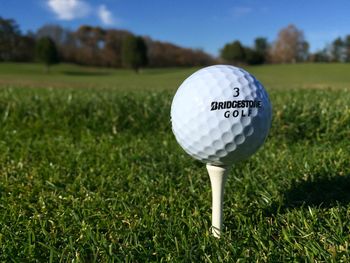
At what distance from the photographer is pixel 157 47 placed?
7106cm

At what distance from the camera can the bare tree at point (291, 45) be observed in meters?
77.8

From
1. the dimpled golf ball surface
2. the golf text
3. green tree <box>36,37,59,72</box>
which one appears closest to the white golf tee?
the dimpled golf ball surface

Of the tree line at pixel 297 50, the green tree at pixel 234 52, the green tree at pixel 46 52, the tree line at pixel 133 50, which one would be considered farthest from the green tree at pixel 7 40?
the tree line at pixel 297 50

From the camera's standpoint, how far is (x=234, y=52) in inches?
2640

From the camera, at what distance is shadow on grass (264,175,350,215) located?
228 cm

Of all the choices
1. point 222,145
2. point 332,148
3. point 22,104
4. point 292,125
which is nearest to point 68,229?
point 222,145

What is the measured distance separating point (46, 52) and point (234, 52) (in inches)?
1311

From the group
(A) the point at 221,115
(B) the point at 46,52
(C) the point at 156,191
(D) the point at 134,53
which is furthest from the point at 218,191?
(D) the point at 134,53

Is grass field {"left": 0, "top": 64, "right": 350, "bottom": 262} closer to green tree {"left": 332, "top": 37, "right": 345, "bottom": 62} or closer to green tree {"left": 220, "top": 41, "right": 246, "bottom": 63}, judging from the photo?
green tree {"left": 220, "top": 41, "right": 246, "bottom": 63}

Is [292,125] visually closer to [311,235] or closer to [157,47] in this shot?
[311,235]

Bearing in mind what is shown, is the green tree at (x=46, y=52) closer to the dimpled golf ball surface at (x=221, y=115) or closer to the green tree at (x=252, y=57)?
the green tree at (x=252, y=57)

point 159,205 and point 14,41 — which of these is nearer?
point 159,205

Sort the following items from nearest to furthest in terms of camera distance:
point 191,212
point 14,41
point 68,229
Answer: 1. point 68,229
2. point 191,212
3. point 14,41

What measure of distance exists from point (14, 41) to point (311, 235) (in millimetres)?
67325
